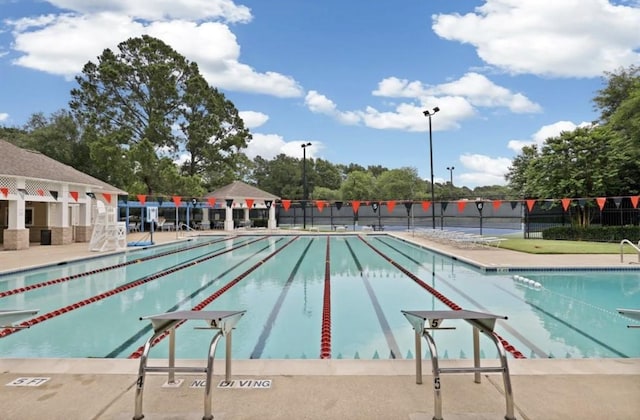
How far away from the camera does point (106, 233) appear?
552 inches

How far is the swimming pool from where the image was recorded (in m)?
4.71

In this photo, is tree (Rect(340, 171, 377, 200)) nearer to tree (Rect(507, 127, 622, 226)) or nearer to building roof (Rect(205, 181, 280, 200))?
building roof (Rect(205, 181, 280, 200))

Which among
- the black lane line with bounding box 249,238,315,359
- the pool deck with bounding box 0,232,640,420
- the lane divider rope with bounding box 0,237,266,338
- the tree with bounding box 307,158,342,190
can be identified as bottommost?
the black lane line with bounding box 249,238,315,359

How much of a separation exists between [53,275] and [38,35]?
42.4ft

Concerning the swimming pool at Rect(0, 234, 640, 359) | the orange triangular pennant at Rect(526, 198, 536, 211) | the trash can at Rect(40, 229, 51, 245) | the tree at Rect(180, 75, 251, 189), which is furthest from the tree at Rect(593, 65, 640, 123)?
the trash can at Rect(40, 229, 51, 245)

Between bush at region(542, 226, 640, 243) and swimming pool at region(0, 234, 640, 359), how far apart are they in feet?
26.2

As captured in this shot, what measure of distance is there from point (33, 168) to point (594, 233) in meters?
22.5

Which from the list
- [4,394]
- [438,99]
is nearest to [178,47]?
[438,99]

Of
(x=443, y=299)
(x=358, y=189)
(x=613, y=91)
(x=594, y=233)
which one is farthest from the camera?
(x=358, y=189)

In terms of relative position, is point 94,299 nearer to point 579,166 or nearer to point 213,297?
point 213,297

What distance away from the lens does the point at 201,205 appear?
2709 centimetres

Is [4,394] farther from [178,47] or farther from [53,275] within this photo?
[178,47]

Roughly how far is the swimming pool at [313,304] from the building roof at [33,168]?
205 inches

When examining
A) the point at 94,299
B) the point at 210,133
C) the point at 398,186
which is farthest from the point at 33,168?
the point at 398,186
